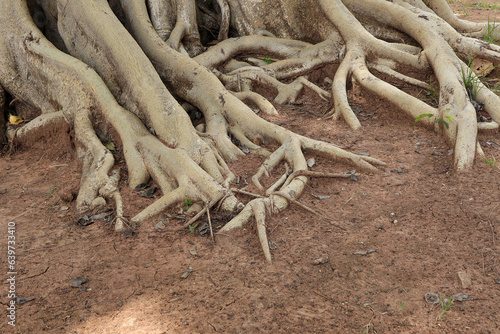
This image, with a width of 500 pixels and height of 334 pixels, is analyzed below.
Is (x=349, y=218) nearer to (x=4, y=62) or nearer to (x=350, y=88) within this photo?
(x=350, y=88)

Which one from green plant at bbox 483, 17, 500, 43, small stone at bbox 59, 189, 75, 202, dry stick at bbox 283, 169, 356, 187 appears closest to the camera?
dry stick at bbox 283, 169, 356, 187

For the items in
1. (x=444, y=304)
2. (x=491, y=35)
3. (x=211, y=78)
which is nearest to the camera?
(x=444, y=304)

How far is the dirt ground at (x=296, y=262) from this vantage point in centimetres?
246

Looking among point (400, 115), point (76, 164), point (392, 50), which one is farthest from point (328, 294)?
point (392, 50)

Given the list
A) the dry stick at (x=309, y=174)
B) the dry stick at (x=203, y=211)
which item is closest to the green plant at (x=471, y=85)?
the dry stick at (x=309, y=174)

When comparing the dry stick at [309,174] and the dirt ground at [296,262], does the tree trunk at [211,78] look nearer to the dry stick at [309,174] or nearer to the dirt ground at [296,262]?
the dry stick at [309,174]

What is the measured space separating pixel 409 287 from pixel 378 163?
1.52 meters

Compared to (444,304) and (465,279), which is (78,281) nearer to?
(444,304)

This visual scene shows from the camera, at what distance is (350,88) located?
5.23 metres

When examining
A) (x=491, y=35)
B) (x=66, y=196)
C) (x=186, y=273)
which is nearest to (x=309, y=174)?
(x=186, y=273)

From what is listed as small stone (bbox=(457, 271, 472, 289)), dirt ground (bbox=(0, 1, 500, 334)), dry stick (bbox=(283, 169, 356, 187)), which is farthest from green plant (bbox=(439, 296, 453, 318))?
dry stick (bbox=(283, 169, 356, 187))

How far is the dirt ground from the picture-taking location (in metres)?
2.46

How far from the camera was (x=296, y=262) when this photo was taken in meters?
2.91

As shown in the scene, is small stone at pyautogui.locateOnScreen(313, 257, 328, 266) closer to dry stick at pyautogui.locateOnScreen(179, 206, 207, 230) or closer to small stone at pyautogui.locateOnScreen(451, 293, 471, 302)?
small stone at pyautogui.locateOnScreen(451, 293, 471, 302)
